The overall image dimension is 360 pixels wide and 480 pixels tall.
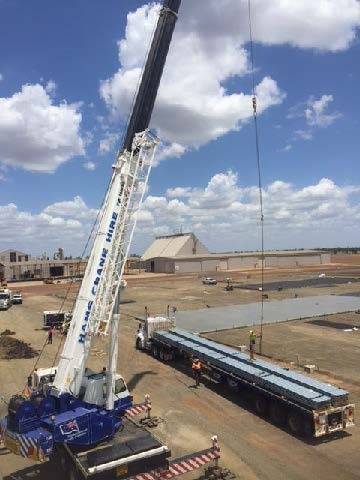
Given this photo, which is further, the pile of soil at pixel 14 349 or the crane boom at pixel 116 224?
the pile of soil at pixel 14 349

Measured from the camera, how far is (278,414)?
58.9 ft

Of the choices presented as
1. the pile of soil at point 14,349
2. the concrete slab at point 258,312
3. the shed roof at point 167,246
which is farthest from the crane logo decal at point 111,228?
the shed roof at point 167,246

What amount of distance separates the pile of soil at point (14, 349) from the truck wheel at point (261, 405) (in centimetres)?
1823

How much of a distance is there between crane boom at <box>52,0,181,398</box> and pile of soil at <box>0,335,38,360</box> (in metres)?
18.5

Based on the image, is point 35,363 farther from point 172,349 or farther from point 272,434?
point 272,434

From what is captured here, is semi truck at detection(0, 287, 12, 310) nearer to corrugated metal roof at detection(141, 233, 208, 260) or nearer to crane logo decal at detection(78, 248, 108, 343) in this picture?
crane logo decal at detection(78, 248, 108, 343)

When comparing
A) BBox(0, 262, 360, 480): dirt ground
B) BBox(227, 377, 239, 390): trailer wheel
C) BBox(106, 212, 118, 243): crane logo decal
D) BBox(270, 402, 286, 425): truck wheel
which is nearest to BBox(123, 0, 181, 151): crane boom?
BBox(106, 212, 118, 243): crane logo decal

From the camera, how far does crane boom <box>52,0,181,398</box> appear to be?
14453 millimetres

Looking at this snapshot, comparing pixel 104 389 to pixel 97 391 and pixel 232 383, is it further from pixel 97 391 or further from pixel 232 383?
pixel 232 383

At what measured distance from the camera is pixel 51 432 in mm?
12500

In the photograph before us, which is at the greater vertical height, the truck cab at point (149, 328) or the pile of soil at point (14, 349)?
the truck cab at point (149, 328)

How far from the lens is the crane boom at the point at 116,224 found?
47.4 ft

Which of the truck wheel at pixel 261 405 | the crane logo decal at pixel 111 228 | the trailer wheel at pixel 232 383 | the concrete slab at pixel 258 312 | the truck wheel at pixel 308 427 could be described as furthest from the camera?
the concrete slab at pixel 258 312

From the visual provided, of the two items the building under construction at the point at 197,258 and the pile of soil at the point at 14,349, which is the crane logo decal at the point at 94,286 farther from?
the building under construction at the point at 197,258
